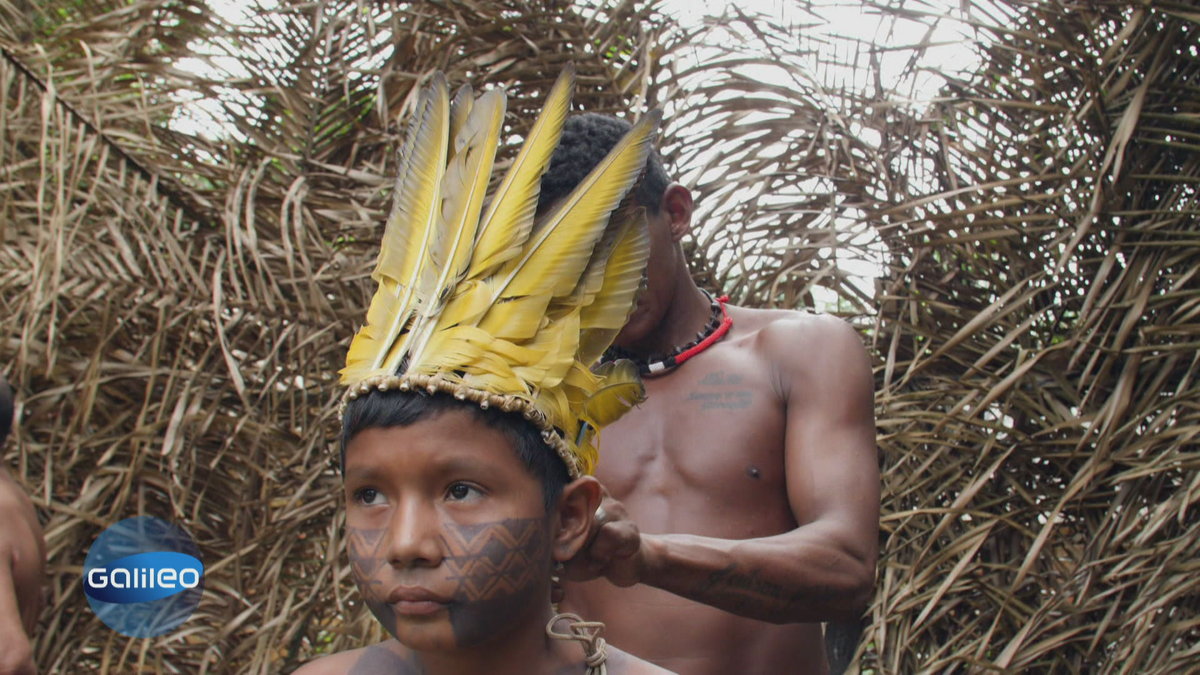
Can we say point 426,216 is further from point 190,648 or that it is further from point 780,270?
point 190,648

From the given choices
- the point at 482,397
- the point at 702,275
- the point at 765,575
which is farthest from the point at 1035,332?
the point at 482,397

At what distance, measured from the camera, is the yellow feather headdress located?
4.73 feet

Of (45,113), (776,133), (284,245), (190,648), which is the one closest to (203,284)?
(284,245)

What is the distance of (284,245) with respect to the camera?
12.7 ft

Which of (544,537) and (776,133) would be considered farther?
(776,133)

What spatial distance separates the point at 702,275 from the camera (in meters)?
3.88

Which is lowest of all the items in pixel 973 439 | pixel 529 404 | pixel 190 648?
pixel 190 648

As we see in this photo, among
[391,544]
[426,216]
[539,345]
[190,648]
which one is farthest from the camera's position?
[190,648]

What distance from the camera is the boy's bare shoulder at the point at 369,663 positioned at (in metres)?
1.54

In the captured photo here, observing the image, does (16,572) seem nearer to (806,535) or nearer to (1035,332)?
(806,535)

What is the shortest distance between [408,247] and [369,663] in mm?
581

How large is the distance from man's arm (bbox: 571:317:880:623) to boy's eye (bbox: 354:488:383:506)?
0.93 ft

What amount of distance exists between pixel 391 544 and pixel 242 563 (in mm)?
2649

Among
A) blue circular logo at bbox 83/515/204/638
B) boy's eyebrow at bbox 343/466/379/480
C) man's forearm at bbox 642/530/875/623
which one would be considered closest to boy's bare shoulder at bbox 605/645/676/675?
man's forearm at bbox 642/530/875/623
